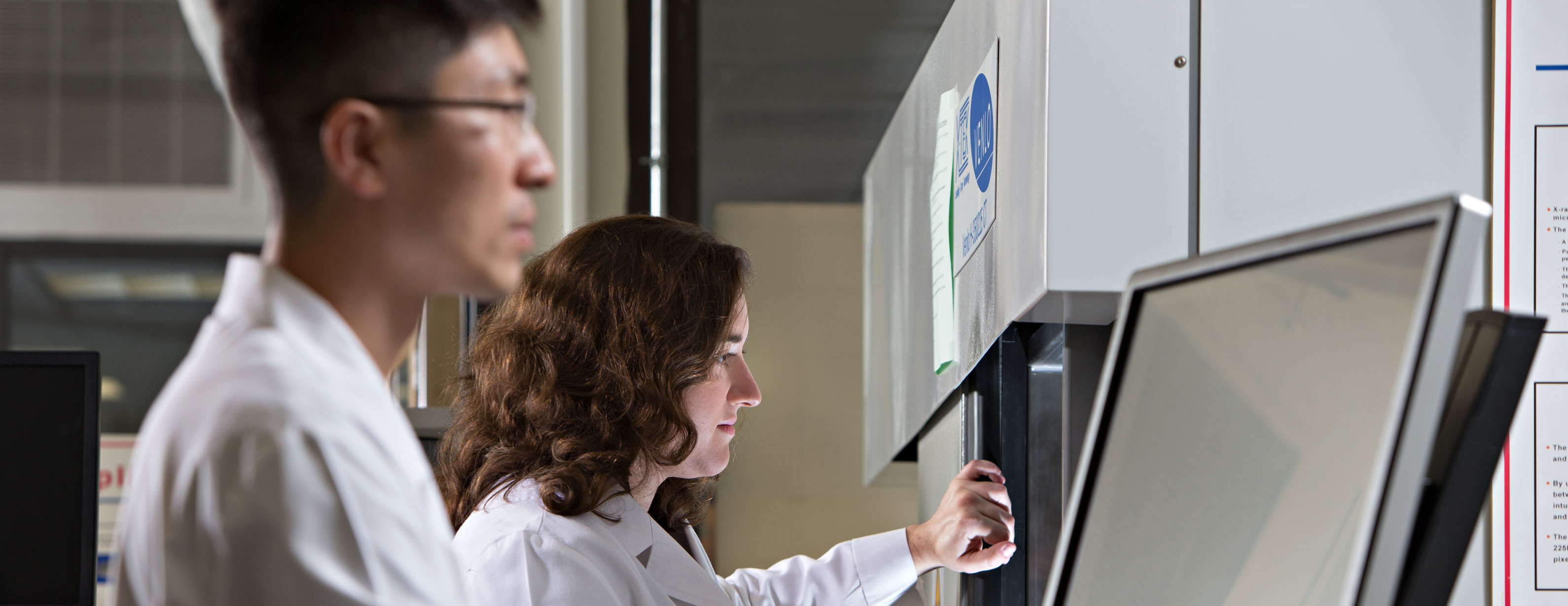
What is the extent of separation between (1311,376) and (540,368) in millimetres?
763

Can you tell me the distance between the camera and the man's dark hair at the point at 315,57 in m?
0.41

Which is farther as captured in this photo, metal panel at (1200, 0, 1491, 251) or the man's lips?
metal panel at (1200, 0, 1491, 251)

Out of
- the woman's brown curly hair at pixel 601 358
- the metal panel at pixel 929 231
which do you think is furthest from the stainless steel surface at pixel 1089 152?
the woman's brown curly hair at pixel 601 358

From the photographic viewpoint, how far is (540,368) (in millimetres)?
1088

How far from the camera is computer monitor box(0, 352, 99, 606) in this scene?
4.67 ft

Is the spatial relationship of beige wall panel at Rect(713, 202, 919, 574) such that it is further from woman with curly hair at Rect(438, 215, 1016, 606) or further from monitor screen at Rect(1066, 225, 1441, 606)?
monitor screen at Rect(1066, 225, 1441, 606)

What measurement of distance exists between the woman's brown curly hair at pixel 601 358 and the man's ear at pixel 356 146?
0.64 metres

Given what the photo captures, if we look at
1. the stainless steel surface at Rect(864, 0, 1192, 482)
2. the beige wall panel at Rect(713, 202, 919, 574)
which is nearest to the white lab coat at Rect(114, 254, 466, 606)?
the stainless steel surface at Rect(864, 0, 1192, 482)

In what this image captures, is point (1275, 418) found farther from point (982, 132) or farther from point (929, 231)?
point (929, 231)

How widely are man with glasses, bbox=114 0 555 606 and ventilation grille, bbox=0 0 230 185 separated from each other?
2430mm

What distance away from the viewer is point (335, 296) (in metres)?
0.43

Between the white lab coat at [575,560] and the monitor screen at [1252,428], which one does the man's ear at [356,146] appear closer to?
the monitor screen at [1252,428]

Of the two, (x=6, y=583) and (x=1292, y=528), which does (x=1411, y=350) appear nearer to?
(x=1292, y=528)

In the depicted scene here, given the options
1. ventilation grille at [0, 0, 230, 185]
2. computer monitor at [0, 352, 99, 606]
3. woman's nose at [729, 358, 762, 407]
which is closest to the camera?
woman's nose at [729, 358, 762, 407]
